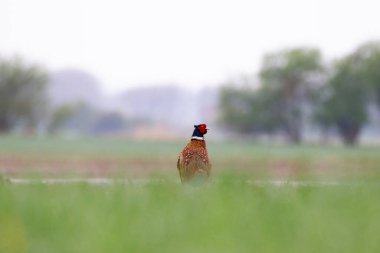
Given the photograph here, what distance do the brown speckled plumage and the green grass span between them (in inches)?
65.8

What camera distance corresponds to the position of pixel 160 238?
4.46 m

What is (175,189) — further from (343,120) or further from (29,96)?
(29,96)

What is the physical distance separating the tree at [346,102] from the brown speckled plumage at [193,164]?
78257 mm

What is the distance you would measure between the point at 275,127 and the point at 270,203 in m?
91.5

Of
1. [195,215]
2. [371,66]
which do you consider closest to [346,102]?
[371,66]

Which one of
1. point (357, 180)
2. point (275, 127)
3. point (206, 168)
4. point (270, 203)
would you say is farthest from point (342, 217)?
point (275, 127)


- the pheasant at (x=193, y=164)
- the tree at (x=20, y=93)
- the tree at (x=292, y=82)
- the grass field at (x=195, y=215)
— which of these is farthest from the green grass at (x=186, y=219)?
the tree at (x=20, y=93)

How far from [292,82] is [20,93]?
34181mm

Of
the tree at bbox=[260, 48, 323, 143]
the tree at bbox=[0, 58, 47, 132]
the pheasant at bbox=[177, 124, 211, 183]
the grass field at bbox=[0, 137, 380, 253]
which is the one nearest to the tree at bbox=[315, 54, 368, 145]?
the tree at bbox=[260, 48, 323, 143]

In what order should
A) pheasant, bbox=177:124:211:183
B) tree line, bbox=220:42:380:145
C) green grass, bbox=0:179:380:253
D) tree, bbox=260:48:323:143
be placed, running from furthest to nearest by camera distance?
1. tree, bbox=260:48:323:143
2. tree line, bbox=220:42:380:145
3. pheasant, bbox=177:124:211:183
4. green grass, bbox=0:179:380:253

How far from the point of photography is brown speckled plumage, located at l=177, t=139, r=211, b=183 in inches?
332

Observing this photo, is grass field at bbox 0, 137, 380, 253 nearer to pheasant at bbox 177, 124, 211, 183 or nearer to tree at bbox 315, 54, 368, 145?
pheasant at bbox 177, 124, 211, 183

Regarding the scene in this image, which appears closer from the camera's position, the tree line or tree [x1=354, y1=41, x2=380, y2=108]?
tree [x1=354, y1=41, x2=380, y2=108]

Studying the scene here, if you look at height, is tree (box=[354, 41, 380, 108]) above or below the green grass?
above
